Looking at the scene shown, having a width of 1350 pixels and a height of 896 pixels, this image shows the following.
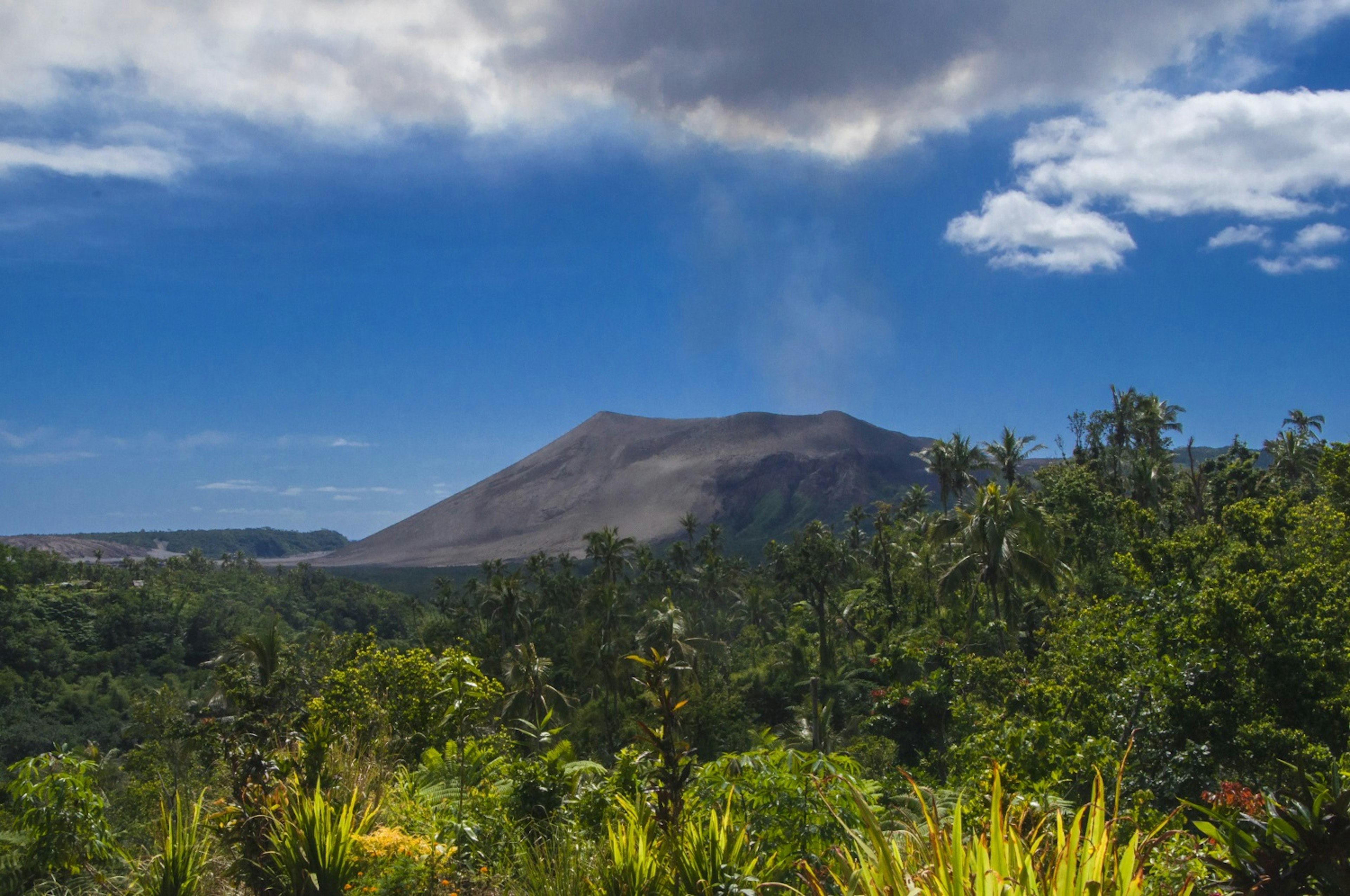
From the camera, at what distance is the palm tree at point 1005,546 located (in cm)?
2552

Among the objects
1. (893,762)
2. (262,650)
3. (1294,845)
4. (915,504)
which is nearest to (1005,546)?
(893,762)

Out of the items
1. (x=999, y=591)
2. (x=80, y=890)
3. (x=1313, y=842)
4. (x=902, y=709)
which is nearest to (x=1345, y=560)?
(x=902, y=709)

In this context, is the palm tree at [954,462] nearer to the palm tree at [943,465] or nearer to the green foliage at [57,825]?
the palm tree at [943,465]

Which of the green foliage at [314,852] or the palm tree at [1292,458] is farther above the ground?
the palm tree at [1292,458]

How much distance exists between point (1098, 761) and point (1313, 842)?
7.31m

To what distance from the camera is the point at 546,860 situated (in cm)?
529

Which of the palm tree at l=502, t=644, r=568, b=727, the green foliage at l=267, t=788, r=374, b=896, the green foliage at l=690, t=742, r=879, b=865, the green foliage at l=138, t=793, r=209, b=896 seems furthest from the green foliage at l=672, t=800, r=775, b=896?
the palm tree at l=502, t=644, r=568, b=727

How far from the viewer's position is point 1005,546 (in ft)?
83.8

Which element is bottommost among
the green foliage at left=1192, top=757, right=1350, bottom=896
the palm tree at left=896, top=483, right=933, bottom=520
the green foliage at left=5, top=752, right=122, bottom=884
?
the green foliage at left=5, top=752, right=122, bottom=884

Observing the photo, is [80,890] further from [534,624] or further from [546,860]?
[534,624]

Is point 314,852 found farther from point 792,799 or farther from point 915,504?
point 915,504

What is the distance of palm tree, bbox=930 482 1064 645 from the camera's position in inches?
1005

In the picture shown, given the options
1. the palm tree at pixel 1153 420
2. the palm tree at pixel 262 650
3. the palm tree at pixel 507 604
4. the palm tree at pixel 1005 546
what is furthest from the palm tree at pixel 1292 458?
the palm tree at pixel 262 650

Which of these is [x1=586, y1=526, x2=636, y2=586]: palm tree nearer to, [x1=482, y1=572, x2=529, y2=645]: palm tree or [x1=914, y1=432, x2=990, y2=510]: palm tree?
[x1=482, y1=572, x2=529, y2=645]: palm tree
